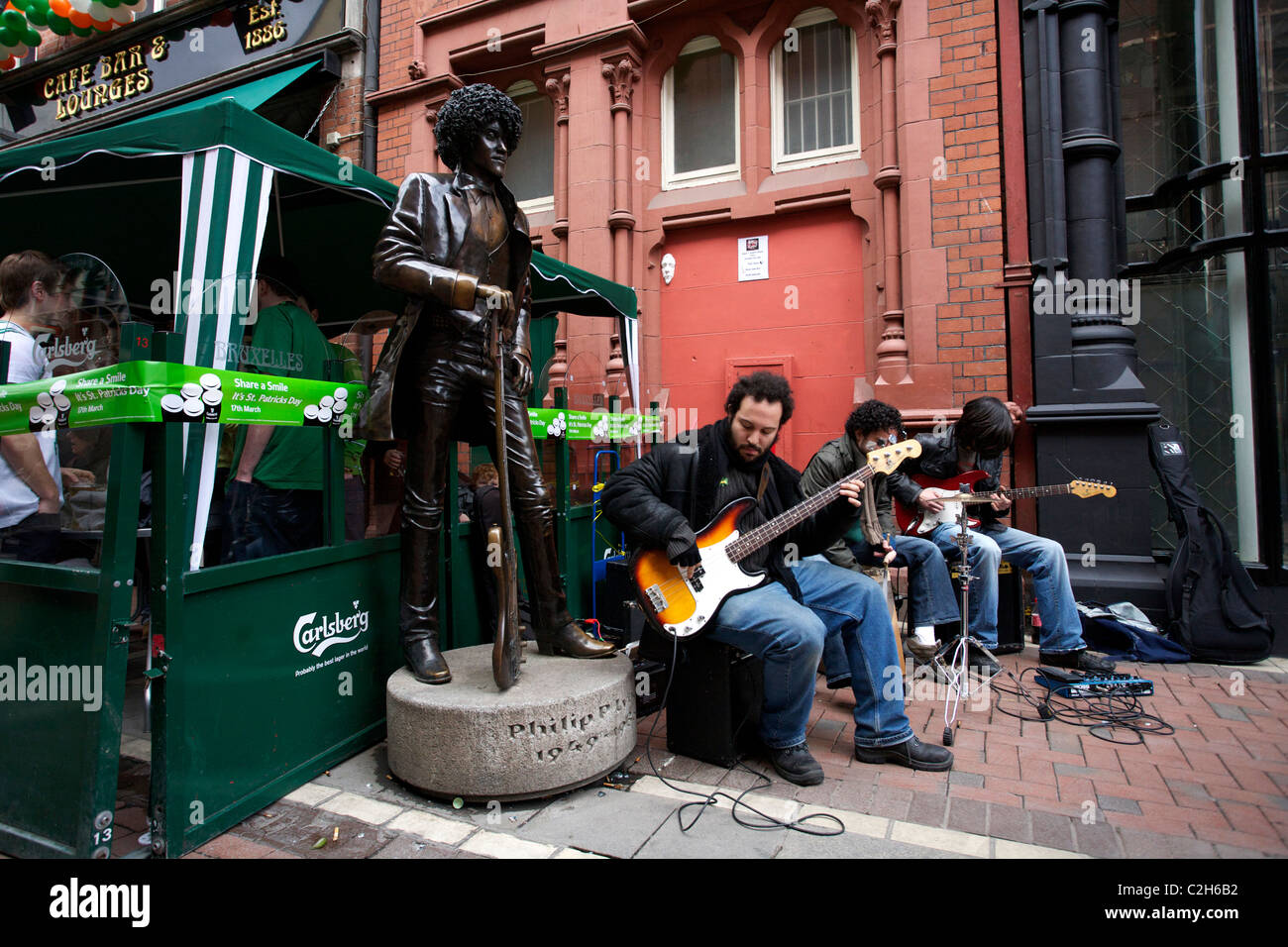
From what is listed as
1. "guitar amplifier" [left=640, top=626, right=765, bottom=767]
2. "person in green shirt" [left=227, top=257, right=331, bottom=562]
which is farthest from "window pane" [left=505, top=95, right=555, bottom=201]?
"guitar amplifier" [left=640, top=626, right=765, bottom=767]

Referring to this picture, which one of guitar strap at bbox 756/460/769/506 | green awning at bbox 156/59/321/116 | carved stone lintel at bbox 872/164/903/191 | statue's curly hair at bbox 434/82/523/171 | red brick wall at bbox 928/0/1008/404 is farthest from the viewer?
A: green awning at bbox 156/59/321/116

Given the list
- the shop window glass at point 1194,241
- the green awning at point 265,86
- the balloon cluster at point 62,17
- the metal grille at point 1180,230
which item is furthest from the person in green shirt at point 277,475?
the balloon cluster at point 62,17

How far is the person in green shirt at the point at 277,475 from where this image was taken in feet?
11.9

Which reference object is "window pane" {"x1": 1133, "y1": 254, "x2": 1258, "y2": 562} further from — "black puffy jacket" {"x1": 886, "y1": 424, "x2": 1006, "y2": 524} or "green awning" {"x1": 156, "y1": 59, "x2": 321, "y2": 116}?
"green awning" {"x1": 156, "y1": 59, "x2": 321, "y2": 116}

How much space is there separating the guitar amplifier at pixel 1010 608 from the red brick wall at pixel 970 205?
1.63 metres

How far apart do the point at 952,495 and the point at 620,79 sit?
222 inches

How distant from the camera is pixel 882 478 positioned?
182 inches

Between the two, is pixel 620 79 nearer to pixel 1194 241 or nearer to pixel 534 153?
pixel 534 153

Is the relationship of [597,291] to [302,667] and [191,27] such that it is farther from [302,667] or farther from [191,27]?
[191,27]

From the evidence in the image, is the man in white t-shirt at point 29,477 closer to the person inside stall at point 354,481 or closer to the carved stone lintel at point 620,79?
the person inside stall at point 354,481

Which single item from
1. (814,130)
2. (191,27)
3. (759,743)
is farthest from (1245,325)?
(191,27)

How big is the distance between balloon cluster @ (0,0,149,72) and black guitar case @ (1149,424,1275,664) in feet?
45.9

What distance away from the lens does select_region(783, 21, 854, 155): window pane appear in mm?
7168

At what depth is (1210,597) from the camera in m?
4.83
